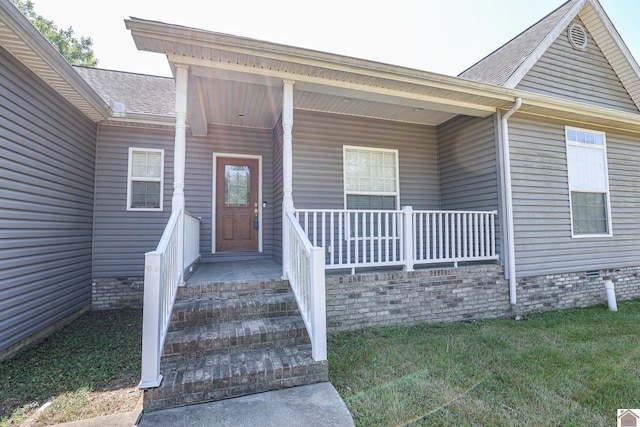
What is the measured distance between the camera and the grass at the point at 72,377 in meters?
2.36

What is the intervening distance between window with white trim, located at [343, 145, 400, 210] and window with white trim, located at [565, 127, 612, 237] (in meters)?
3.20

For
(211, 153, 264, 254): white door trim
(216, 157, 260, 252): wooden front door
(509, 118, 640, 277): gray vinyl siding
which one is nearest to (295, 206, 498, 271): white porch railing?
(509, 118, 640, 277): gray vinyl siding

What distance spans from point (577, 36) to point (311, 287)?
7318 millimetres

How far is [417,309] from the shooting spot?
14.1ft

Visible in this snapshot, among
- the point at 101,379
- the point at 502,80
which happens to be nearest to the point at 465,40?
the point at 502,80

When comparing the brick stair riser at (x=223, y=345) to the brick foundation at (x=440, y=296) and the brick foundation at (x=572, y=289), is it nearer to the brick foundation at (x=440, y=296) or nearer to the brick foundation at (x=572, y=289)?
the brick foundation at (x=440, y=296)

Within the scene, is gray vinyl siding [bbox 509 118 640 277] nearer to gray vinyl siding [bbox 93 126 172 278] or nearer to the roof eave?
gray vinyl siding [bbox 93 126 172 278]

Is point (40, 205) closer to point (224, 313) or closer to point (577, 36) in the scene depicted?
point (224, 313)

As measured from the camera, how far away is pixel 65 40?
16.0 meters

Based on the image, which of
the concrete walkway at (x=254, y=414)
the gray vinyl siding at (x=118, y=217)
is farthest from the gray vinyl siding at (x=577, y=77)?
the gray vinyl siding at (x=118, y=217)

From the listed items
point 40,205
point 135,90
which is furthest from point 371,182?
point 135,90

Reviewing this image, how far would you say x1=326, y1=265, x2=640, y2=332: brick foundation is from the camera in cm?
398

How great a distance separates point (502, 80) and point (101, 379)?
269 inches

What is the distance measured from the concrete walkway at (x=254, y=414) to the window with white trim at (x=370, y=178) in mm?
3711
